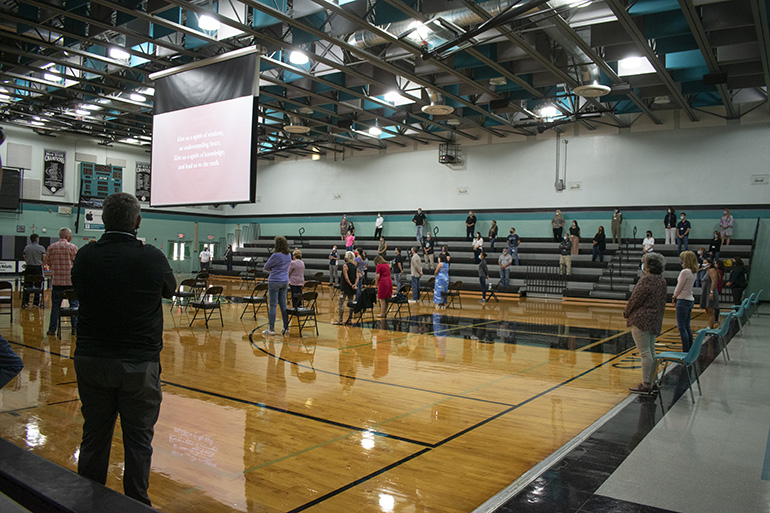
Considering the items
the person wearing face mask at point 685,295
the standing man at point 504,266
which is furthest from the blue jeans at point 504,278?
the person wearing face mask at point 685,295

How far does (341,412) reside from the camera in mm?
4812

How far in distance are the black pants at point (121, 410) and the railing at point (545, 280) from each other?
16.7 meters

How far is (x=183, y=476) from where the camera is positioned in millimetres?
3332

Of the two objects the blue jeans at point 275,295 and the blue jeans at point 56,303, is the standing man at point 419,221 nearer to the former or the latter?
the blue jeans at point 275,295

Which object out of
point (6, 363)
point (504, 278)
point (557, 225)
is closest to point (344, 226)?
point (504, 278)

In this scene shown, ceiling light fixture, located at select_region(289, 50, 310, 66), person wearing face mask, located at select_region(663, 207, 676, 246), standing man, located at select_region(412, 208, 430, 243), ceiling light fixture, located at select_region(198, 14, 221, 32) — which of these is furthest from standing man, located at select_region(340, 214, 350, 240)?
ceiling light fixture, located at select_region(198, 14, 221, 32)

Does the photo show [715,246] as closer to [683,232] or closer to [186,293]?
[683,232]

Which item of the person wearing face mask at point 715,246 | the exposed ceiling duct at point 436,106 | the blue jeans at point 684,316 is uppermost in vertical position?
the exposed ceiling duct at point 436,106

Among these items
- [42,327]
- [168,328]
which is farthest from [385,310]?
[42,327]

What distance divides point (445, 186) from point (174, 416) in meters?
19.5

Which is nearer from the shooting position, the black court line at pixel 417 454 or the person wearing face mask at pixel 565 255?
the black court line at pixel 417 454

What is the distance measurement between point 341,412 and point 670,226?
53.6 feet

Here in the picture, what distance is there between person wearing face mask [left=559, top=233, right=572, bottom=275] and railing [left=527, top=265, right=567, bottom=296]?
0.92 feet

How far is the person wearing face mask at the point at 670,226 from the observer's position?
17.6 m
